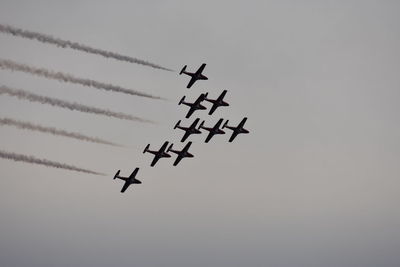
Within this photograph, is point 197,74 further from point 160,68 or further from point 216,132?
point 160,68

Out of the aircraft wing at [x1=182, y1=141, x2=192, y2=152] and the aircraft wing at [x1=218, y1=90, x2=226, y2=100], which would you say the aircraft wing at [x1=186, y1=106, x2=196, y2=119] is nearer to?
the aircraft wing at [x1=218, y1=90, x2=226, y2=100]

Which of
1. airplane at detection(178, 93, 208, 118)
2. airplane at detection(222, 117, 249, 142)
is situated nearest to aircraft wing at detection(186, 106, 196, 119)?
airplane at detection(178, 93, 208, 118)

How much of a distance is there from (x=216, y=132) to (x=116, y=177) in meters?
14.1

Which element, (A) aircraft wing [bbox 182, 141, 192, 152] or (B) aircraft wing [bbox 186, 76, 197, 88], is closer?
(B) aircraft wing [bbox 186, 76, 197, 88]

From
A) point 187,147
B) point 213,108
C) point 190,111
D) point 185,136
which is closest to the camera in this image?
point 190,111

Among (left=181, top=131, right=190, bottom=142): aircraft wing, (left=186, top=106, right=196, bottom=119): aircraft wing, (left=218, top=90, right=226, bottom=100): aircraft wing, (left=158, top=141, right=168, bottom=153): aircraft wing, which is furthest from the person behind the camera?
(left=218, top=90, right=226, bottom=100): aircraft wing

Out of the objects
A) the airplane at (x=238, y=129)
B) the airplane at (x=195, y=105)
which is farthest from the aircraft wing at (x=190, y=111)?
the airplane at (x=238, y=129)

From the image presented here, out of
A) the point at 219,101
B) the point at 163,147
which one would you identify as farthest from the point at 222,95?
the point at 163,147

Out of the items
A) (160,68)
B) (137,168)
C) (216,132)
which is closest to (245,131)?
(216,132)

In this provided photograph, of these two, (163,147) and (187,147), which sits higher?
(187,147)

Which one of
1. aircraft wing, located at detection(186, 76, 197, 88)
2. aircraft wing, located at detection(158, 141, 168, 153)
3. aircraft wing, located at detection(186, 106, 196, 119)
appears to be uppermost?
aircraft wing, located at detection(186, 76, 197, 88)

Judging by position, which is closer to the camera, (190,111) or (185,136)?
(190,111)

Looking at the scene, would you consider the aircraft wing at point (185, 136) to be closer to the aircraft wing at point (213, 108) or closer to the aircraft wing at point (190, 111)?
the aircraft wing at point (190, 111)

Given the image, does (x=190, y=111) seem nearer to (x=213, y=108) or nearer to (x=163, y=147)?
(x=213, y=108)
